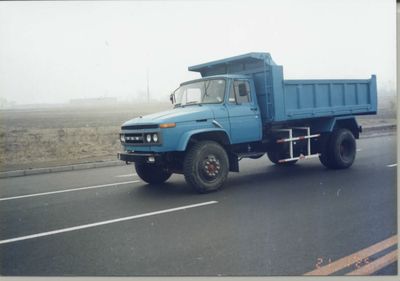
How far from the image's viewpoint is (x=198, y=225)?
530cm

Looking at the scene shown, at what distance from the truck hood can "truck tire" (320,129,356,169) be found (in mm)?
3590

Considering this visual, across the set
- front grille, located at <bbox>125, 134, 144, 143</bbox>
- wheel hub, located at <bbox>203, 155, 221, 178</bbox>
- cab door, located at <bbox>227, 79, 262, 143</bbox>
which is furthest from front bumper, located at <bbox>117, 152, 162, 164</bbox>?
cab door, located at <bbox>227, 79, 262, 143</bbox>

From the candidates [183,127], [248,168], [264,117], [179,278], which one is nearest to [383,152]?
[248,168]

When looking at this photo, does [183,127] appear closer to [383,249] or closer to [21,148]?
[383,249]

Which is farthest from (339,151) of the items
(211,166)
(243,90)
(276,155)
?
(211,166)

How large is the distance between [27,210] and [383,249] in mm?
5603

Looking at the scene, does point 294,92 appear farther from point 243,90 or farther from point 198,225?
point 198,225

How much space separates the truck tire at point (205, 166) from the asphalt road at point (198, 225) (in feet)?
0.88

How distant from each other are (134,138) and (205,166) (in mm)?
1493

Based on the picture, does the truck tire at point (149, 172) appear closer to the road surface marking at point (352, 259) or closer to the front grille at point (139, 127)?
the front grille at point (139, 127)

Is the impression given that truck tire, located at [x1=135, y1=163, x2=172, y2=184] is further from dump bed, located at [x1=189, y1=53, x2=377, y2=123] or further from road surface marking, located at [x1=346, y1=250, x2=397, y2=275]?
road surface marking, located at [x1=346, y1=250, x2=397, y2=275]

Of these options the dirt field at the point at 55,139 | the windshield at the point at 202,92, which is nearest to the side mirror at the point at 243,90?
the windshield at the point at 202,92

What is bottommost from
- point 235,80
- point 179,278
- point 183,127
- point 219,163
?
point 179,278

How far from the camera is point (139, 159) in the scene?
282 inches
